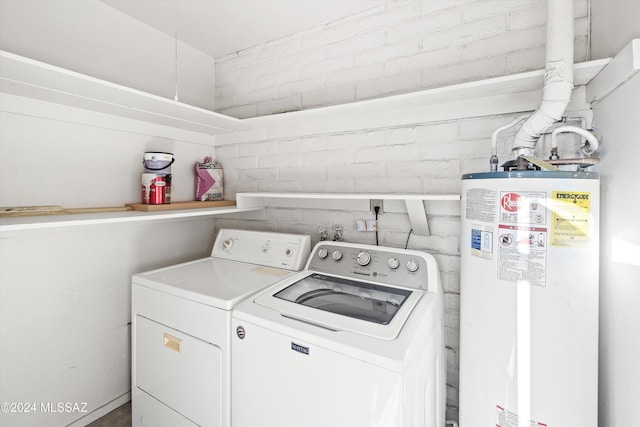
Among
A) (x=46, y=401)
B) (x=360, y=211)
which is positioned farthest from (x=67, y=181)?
(x=360, y=211)

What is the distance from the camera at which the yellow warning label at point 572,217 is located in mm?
914

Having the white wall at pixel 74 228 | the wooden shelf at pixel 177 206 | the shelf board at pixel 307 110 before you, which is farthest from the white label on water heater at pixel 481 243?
the white wall at pixel 74 228

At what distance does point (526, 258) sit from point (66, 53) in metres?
2.24

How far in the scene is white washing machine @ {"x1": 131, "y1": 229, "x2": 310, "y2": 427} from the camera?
50.1 inches

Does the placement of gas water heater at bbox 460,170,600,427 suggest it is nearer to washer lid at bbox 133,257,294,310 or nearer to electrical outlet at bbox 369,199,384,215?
electrical outlet at bbox 369,199,384,215

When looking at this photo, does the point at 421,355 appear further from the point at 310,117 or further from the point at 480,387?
the point at 310,117

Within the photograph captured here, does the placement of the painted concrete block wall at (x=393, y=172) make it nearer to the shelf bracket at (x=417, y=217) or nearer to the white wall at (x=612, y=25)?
the shelf bracket at (x=417, y=217)

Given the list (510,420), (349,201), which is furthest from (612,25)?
(510,420)

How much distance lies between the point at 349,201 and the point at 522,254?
96cm

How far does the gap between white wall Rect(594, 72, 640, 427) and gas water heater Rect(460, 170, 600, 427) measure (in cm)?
6

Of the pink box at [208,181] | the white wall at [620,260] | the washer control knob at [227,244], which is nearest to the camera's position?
the white wall at [620,260]

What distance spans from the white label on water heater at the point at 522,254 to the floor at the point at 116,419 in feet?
6.96

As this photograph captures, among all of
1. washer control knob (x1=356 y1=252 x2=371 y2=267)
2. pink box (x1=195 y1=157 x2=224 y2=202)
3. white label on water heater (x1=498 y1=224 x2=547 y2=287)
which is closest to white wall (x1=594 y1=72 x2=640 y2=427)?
white label on water heater (x1=498 y1=224 x2=547 y2=287)

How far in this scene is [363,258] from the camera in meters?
1.51
